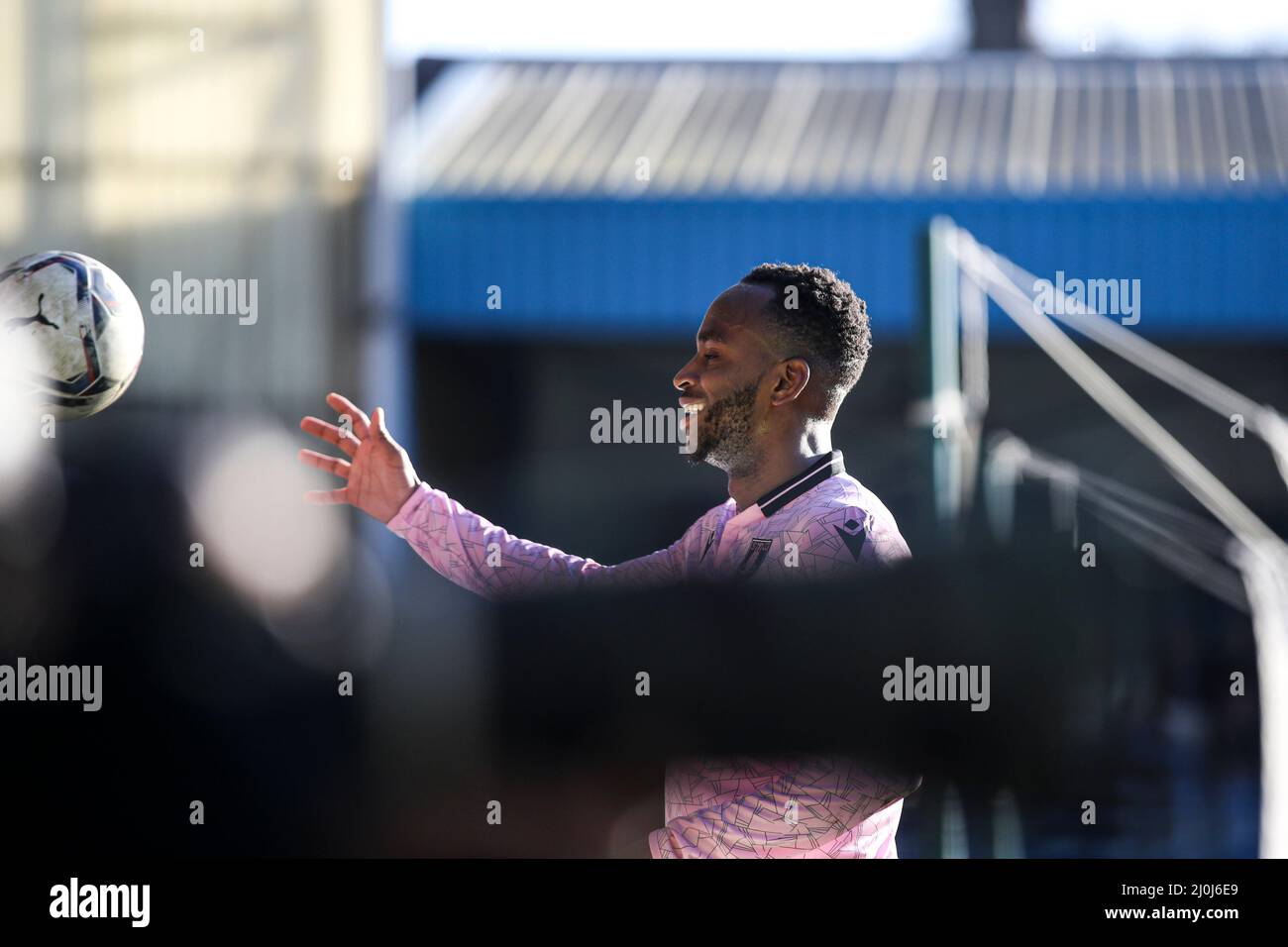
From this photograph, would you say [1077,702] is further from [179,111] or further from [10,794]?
[179,111]

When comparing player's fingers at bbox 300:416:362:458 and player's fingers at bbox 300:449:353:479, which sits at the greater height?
player's fingers at bbox 300:416:362:458

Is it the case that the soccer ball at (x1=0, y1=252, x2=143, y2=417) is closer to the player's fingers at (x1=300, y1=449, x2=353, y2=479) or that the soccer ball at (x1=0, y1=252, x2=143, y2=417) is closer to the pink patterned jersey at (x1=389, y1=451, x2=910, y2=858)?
the player's fingers at (x1=300, y1=449, x2=353, y2=479)

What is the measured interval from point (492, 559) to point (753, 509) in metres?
0.57

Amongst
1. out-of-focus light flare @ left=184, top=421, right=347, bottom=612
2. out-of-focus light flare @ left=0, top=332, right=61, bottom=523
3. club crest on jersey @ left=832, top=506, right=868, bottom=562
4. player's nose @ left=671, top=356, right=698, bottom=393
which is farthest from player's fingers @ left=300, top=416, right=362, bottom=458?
out-of-focus light flare @ left=184, top=421, right=347, bottom=612

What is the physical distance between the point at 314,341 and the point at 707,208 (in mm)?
1295

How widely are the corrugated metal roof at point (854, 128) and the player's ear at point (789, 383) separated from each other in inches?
69.0

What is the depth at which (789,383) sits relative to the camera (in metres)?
2.96

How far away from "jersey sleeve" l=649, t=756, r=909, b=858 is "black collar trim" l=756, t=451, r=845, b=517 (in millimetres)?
608

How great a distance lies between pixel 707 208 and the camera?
459 cm

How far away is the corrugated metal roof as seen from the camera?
14.7ft

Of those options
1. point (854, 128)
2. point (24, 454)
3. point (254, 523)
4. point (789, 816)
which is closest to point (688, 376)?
point (789, 816)

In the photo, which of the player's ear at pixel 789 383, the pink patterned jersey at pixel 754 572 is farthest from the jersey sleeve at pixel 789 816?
A: the player's ear at pixel 789 383

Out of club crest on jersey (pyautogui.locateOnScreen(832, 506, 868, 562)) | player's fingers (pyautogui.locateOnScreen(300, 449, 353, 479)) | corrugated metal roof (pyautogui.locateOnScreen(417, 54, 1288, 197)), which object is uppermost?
corrugated metal roof (pyautogui.locateOnScreen(417, 54, 1288, 197))
